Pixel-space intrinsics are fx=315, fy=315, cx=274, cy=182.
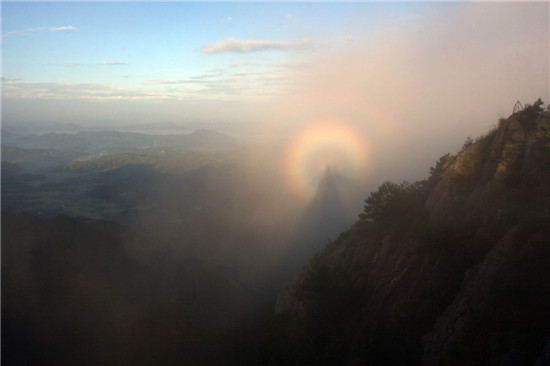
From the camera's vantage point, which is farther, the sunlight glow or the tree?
the sunlight glow

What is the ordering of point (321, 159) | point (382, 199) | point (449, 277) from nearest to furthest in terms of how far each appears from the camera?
point (449, 277) < point (382, 199) < point (321, 159)

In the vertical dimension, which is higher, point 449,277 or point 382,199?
point 382,199

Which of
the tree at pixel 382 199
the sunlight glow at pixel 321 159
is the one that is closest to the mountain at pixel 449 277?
the tree at pixel 382 199

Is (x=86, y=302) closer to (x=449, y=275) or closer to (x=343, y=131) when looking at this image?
(x=449, y=275)

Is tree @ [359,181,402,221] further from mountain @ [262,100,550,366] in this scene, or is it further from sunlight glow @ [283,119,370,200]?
sunlight glow @ [283,119,370,200]

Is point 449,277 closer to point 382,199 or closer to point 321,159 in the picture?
point 382,199

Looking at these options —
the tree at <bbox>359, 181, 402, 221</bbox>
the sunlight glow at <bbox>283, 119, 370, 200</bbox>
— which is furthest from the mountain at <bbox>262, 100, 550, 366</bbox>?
the sunlight glow at <bbox>283, 119, 370, 200</bbox>

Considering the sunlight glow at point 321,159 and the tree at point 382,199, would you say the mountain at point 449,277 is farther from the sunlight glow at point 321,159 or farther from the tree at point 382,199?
the sunlight glow at point 321,159

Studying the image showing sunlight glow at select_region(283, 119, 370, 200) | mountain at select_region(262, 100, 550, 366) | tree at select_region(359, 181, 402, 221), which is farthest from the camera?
sunlight glow at select_region(283, 119, 370, 200)

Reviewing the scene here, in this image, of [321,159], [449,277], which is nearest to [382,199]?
[449,277]
